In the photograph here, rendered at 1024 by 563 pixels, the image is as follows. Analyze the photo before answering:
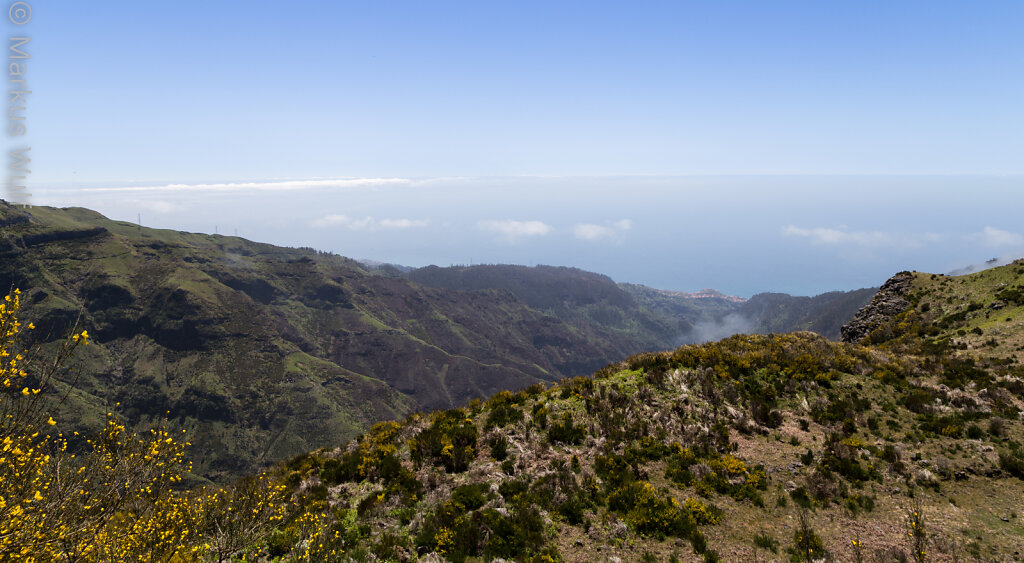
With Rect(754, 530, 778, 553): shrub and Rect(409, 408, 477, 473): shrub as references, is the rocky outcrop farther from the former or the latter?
Rect(409, 408, 477, 473): shrub

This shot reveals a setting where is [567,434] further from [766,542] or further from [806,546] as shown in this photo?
[806,546]

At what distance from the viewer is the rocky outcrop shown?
45750mm

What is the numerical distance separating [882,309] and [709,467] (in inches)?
1754

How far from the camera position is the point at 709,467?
1903 centimetres

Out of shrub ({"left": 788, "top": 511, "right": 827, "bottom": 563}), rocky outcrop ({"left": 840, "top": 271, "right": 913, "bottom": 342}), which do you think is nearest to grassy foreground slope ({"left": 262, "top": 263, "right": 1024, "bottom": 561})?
shrub ({"left": 788, "top": 511, "right": 827, "bottom": 563})

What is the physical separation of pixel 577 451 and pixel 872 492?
40.6 ft

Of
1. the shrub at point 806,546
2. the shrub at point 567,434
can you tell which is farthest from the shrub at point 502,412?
the shrub at point 806,546

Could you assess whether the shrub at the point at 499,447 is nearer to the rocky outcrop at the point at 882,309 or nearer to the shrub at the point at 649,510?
the shrub at the point at 649,510

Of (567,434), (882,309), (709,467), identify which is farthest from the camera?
(882,309)

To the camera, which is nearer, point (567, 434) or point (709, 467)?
point (709, 467)

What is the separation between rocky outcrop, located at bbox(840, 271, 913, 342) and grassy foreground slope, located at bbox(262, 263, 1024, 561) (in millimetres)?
15634

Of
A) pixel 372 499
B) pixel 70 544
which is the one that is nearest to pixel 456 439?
pixel 372 499

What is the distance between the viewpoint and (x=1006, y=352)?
28312 millimetres

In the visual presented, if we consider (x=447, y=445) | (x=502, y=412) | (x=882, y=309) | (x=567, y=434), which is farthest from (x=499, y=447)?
(x=882, y=309)
